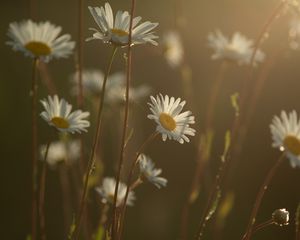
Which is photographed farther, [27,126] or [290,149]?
[27,126]

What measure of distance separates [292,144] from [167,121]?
1.09 ft

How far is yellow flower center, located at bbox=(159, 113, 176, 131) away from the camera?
46.4 inches

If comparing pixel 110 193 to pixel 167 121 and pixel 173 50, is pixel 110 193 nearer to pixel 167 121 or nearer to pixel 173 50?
pixel 167 121

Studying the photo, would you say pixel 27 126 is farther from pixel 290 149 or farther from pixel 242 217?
pixel 290 149

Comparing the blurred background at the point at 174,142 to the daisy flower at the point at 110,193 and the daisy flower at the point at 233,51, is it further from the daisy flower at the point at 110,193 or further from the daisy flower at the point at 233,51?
the daisy flower at the point at 110,193

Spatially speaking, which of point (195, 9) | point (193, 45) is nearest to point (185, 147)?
point (193, 45)

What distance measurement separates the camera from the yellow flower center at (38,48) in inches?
54.0

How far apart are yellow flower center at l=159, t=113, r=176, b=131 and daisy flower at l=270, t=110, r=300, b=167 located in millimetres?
237

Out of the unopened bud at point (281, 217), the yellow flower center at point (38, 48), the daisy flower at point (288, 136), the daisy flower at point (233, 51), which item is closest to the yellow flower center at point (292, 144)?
the daisy flower at point (288, 136)

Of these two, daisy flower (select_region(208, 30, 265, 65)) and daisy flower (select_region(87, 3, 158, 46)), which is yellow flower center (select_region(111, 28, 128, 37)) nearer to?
daisy flower (select_region(87, 3, 158, 46))

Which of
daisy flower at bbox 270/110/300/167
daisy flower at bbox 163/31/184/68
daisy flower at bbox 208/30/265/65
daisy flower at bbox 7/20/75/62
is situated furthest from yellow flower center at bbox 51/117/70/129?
daisy flower at bbox 163/31/184/68

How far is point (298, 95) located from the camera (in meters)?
3.60

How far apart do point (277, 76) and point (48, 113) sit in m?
2.82

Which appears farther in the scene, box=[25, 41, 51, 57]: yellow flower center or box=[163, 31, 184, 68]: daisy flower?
box=[163, 31, 184, 68]: daisy flower
